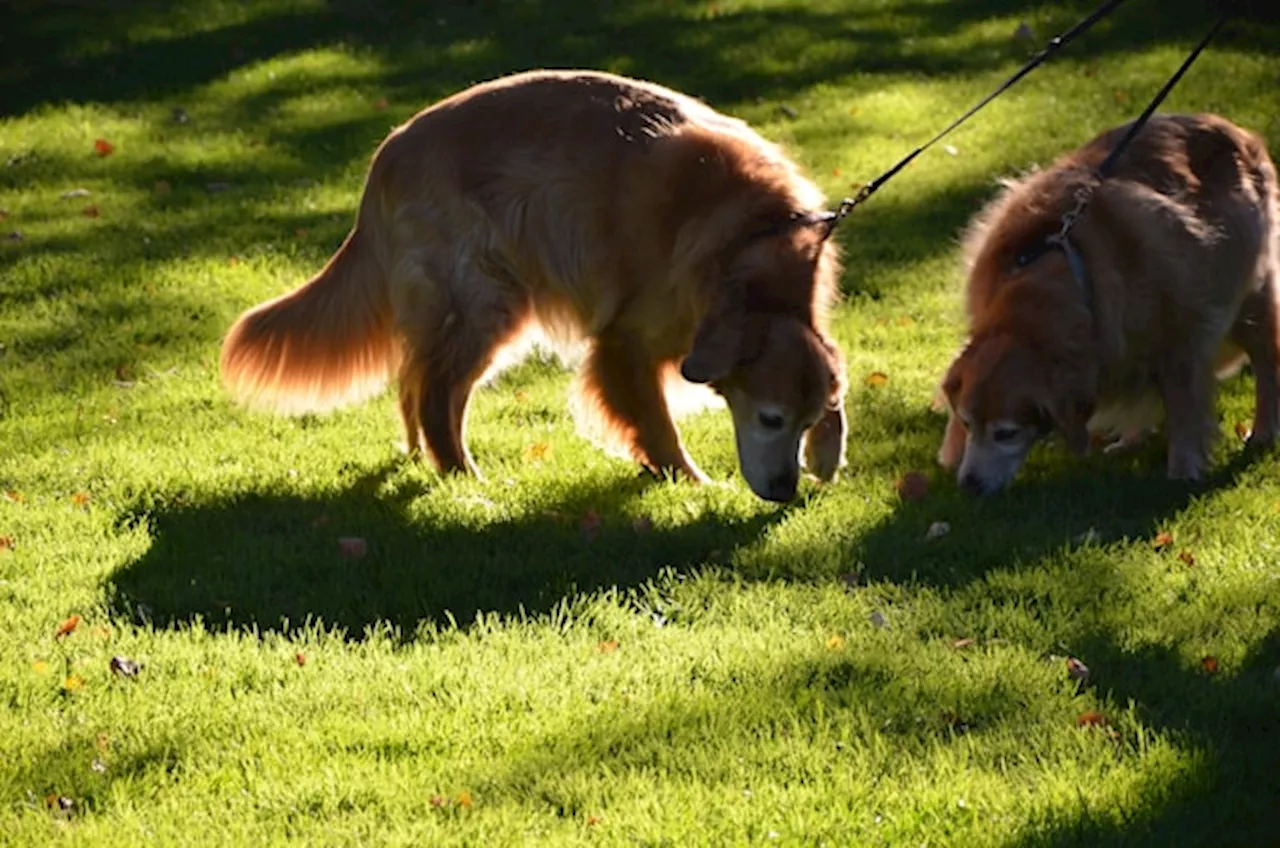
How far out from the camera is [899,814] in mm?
4293

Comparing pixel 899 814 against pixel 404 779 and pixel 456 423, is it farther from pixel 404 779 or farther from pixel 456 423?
pixel 456 423

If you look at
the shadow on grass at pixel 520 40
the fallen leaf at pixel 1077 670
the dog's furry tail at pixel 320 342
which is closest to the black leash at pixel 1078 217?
the fallen leaf at pixel 1077 670

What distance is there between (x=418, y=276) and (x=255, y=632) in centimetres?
218

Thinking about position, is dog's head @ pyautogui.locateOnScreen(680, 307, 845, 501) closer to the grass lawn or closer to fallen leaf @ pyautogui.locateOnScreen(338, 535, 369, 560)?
the grass lawn

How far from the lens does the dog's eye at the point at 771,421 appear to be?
671cm

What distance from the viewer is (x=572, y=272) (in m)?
7.28

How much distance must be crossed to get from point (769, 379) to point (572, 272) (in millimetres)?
1081

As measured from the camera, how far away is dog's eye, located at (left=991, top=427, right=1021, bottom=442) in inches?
263

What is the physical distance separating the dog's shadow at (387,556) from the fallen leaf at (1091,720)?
173 centimetres

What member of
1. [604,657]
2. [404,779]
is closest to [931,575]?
[604,657]

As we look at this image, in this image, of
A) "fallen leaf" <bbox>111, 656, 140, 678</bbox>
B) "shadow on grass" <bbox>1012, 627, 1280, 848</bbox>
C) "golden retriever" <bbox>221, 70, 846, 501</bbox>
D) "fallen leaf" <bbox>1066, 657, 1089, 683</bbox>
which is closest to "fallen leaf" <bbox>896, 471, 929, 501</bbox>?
"golden retriever" <bbox>221, 70, 846, 501</bbox>

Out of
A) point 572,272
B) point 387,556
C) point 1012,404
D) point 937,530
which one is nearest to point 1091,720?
point 937,530

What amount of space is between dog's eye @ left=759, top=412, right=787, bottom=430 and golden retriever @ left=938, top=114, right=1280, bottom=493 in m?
0.71

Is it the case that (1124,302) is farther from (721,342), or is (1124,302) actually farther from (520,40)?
(520,40)
